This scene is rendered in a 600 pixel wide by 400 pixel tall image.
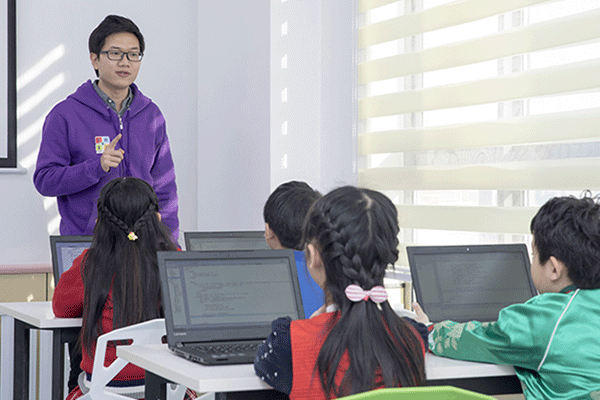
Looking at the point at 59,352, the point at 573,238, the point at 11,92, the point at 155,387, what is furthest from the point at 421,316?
the point at 11,92

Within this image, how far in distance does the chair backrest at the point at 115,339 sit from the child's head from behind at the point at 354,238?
0.79m

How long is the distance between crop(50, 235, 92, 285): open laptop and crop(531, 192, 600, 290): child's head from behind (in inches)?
61.5

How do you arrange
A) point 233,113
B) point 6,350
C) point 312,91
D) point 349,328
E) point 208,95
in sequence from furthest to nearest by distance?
point 208,95, point 233,113, point 312,91, point 6,350, point 349,328

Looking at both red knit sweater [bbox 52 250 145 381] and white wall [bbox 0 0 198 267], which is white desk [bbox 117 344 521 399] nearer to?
red knit sweater [bbox 52 250 145 381]

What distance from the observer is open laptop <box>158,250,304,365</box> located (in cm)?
186

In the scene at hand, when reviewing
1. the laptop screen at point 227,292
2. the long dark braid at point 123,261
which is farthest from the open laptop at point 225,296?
the long dark braid at point 123,261

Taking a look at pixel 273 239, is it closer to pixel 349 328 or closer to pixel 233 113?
pixel 349 328

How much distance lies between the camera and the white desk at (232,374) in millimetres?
1519

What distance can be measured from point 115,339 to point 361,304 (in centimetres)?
93

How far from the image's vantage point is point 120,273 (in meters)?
2.28

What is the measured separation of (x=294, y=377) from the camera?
58.6 inches

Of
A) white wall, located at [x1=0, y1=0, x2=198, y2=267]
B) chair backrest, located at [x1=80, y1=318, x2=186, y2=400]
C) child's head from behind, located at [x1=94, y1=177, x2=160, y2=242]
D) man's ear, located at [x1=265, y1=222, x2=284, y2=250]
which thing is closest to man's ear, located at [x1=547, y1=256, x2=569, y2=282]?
man's ear, located at [x1=265, y1=222, x2=284, y2=250]

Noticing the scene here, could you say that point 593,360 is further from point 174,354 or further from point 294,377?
point 174,354

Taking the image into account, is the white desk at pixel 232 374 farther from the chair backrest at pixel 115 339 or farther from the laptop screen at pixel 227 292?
the chair backrest at pixel 115 339
